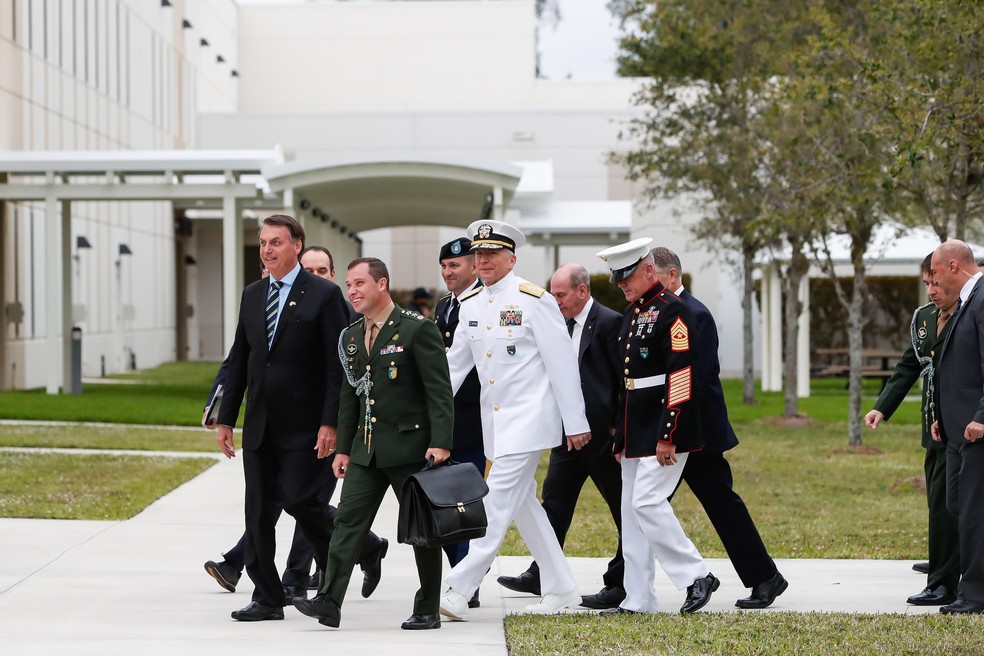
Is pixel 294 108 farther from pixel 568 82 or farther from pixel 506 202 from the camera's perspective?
pixel 506 202

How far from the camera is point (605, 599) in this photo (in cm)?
748

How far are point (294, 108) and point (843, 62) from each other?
3622 cm

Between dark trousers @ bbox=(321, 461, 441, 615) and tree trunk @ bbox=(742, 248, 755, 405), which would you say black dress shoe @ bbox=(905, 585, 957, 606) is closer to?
dark trousers @ bbox=(321, 461, 441, 615)

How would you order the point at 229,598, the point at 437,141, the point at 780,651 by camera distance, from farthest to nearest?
the point at 437,141, the point at 229,598, the point at 780,651

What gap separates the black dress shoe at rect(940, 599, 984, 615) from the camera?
7035 millimetres

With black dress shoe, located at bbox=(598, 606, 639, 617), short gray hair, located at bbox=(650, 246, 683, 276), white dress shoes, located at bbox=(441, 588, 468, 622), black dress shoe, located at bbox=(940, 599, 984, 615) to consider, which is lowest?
black dress shoe, located at bbox=(598, 606, 639, 617)

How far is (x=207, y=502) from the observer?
11680 mm

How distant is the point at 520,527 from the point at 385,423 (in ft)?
3.21

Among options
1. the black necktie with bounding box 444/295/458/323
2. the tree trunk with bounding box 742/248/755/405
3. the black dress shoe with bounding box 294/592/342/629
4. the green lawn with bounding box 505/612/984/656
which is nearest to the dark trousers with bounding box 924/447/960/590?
the green lawn with bounding box 505/612/984/656

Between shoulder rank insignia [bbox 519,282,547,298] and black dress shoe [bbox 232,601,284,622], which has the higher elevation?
shoulder rank insignia [bbox 519,282,547,298]

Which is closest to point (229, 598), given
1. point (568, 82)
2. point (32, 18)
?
point (32, 18)

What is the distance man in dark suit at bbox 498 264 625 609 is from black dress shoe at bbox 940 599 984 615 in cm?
166

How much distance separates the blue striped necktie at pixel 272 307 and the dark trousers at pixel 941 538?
3.71 m

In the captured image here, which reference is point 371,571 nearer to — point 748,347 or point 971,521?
point 971,521
